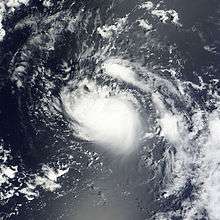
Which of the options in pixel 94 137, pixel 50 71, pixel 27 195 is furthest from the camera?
pixel 50 71

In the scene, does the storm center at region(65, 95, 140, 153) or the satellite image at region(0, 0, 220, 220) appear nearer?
the satellite image at region(0, 0, 220, 220)

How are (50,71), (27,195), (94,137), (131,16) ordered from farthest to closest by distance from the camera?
1. (131,16)
2. (50,71)
3. (94,137)
4. (27,195)

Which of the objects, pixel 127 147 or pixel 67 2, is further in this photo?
pixel 67 2

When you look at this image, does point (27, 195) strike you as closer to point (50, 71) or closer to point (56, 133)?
point (56, 133)

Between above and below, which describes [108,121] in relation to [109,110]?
below

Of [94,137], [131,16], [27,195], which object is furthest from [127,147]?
[131,16]

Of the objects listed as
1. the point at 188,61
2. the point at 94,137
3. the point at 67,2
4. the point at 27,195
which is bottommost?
the point at 27,195

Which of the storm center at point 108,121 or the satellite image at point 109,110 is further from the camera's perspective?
the storm center at point 108,121

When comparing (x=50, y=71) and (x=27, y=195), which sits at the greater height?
(x=50, y=71)
